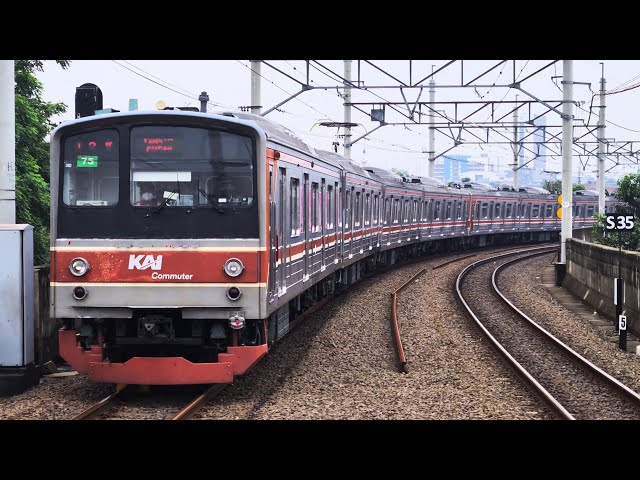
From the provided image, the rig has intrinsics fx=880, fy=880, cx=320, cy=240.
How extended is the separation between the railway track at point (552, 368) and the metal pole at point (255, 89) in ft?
17.4

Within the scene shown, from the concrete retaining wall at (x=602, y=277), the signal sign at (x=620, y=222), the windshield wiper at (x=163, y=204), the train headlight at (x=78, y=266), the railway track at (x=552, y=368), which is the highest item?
the windshield wiper at (x=163, y=204)

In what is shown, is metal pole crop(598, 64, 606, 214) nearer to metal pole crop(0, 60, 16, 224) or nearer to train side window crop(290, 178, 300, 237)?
train side window crop(290, 178, 300, 237)

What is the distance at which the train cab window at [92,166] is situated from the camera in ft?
27.0

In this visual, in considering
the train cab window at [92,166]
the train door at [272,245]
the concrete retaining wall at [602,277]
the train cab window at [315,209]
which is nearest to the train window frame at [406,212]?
the concrete retaining wall at [602,277]

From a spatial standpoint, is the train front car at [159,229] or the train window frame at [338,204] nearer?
the train front car at [159,229]

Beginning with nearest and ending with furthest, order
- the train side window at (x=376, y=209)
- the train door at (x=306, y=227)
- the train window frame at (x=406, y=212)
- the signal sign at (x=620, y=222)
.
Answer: the train door at (x=306, y=227)
the signal sign at (x=620, y=222)
the train side window at (x=376, y=209)
the train window frame at (x=406, y=212)

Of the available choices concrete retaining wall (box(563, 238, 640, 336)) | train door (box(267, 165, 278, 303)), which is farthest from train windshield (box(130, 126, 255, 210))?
concrete retaining wall (box(563, 238, 640, 336))

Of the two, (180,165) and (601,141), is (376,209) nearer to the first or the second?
(601,141)

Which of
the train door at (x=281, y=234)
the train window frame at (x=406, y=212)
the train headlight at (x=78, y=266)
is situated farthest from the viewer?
the train window frame at (x=406, y=212)

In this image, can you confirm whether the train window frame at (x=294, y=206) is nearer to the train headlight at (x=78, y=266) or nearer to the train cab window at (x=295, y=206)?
the train cab window at (x=295, y=206)

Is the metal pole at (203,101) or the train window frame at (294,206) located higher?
the metal pole at (203,101)

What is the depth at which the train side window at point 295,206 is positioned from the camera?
10.5 metres
